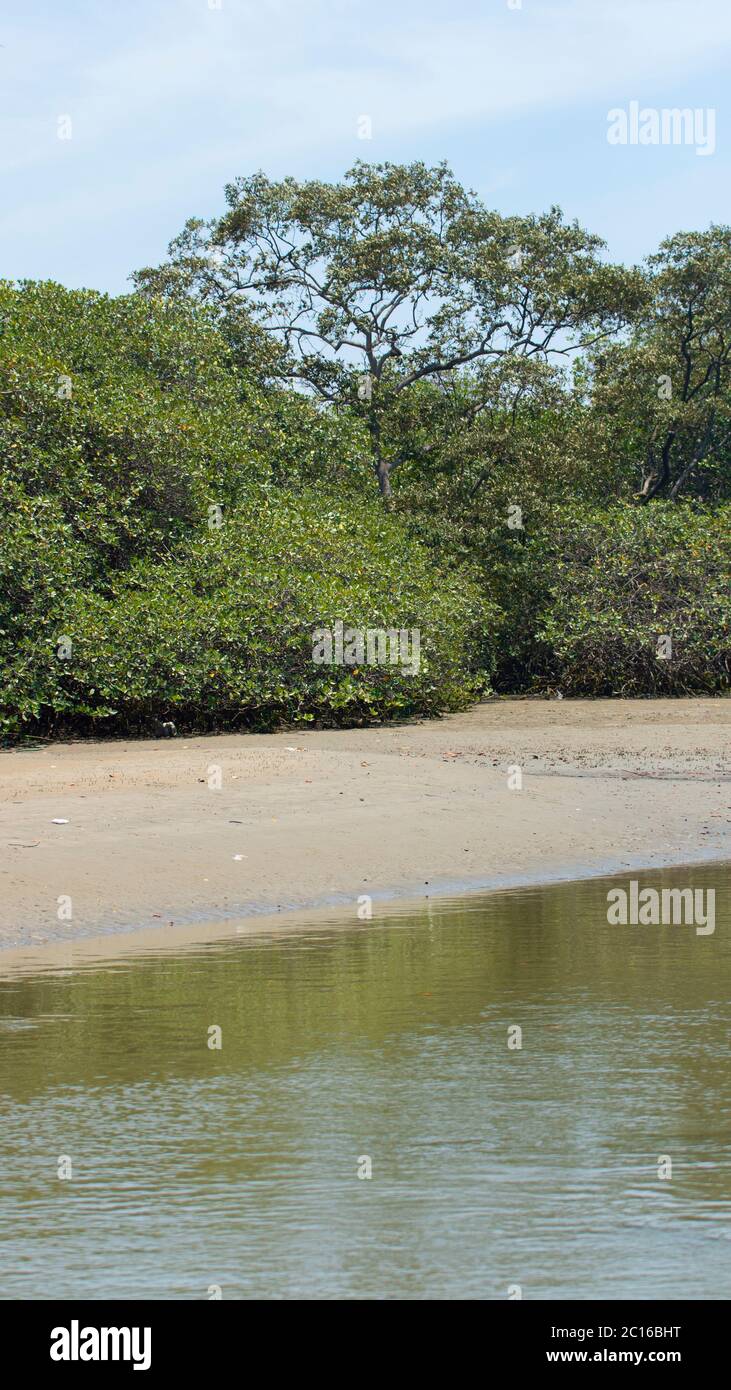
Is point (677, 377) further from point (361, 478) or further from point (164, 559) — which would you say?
point (164, 559)

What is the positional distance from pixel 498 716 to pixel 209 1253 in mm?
18720

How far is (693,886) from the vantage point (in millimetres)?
11109

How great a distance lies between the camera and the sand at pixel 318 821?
1086 centimetres

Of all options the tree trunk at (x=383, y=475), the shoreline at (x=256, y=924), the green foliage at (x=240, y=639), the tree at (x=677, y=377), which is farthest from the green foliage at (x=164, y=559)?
the shoreline at (x=256, y=924)

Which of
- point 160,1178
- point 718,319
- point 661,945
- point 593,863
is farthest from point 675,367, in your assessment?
point 160,1178

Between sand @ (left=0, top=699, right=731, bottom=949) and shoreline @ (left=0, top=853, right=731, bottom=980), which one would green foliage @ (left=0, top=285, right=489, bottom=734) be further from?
shoreline @ (left=0, top=853, right=731, bottom=980)

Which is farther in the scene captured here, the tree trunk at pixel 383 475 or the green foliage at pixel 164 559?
the tree trunk at pixel 383 475

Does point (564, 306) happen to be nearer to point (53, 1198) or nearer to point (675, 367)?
point (675, 367)

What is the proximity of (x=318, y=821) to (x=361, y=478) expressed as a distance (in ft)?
51.1

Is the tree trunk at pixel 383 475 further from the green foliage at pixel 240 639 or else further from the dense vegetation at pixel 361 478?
the green foliage at pixel 240 639

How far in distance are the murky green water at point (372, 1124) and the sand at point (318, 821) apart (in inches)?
76.2

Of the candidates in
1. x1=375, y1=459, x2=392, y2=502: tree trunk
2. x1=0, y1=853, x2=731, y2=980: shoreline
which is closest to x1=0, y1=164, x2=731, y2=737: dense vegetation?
x1=375, y1=459, x2=392, y2=502: tree trunk

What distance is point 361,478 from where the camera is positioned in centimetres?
2809

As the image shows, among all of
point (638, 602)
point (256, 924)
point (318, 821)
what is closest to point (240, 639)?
point (318, 821)
